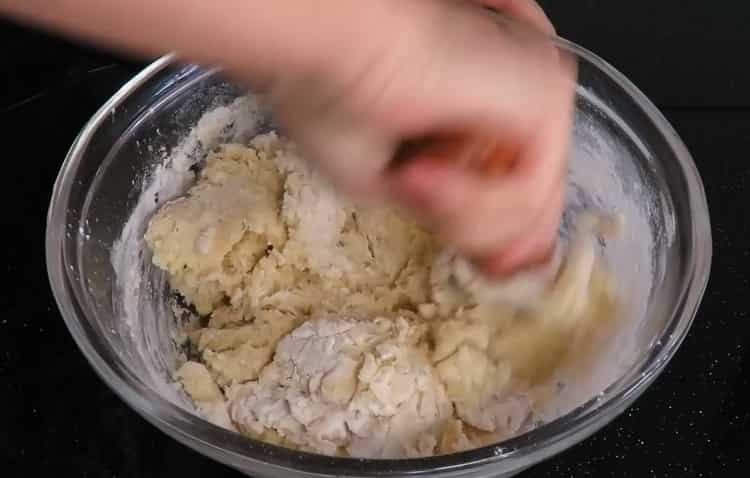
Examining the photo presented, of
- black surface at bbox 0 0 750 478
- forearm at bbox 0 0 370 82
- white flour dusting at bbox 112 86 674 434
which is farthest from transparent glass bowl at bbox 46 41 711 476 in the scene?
forearm at bbox 0 0 370 82

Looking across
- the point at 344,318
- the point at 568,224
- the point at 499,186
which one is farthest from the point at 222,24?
the point at 568,224

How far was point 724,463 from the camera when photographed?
975 mm

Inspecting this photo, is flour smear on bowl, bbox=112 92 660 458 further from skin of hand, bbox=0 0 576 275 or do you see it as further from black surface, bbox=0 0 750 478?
skin of hand, bbox=0 0 576 275

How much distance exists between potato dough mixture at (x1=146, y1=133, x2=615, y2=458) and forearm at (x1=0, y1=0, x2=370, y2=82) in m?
0.42

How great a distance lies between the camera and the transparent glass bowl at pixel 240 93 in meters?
0.77

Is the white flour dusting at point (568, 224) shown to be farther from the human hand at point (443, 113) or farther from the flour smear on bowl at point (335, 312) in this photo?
the human hand at point (443, 113)

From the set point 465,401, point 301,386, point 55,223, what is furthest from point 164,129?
point 465,401

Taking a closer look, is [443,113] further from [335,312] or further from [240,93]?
[240,93]

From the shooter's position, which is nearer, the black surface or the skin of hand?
the skin of hand

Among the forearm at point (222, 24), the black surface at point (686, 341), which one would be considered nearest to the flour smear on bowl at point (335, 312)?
the black surface at point (686, 341)

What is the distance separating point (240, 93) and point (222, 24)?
55 cm

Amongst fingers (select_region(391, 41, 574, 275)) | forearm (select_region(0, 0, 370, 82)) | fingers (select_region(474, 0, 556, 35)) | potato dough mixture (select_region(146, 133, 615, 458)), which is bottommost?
potato dough mixture (select_region(146, 133, 615, 458))

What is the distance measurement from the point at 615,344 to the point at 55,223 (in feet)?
2.02

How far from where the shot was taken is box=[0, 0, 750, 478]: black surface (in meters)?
0.98
